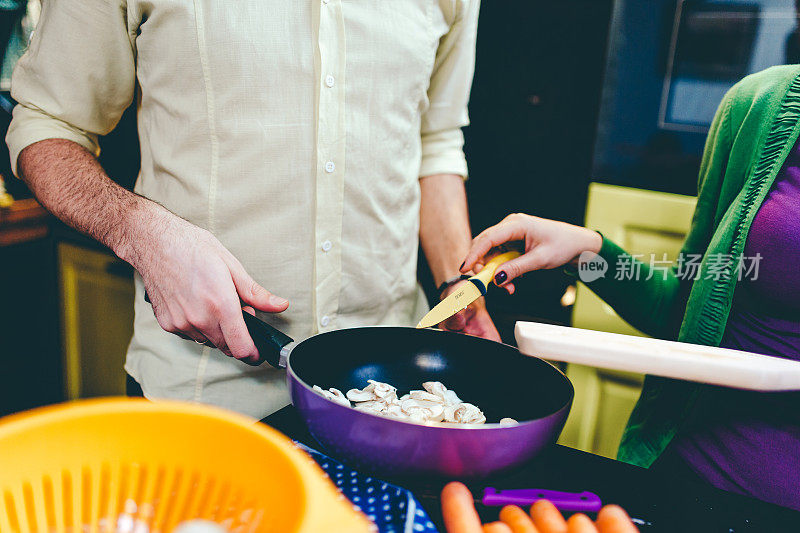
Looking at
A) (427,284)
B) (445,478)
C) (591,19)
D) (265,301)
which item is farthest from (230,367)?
(591,19)

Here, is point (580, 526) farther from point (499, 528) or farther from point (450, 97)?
point (450, 97)

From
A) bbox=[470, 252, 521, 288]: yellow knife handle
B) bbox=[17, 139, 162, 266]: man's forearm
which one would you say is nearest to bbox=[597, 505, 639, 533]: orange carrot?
bbox=[470, 252, 521, 288]: yellow knife handle

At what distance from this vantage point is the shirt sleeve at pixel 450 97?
1148 mm

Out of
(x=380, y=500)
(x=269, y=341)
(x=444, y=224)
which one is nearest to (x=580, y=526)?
(x=380, y=500)

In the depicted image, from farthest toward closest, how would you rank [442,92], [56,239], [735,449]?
[56,239] < [442,92] < [735,449]

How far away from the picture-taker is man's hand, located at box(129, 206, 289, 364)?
71 centimetres

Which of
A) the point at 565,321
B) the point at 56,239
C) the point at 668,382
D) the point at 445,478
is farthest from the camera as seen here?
the point at 56,239

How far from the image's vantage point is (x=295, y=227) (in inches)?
37.0

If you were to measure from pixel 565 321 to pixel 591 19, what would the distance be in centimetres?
85

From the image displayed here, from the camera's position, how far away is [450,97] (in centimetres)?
121

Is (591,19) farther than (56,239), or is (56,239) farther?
(56,239)

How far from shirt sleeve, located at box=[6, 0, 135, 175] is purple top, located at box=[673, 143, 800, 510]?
104 centimetres

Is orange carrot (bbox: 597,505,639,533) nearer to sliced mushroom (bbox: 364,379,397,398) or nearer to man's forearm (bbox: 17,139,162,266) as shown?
sliced mushroom (bbox: 364,379,397,398)

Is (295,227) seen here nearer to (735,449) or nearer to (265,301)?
(265,301)
